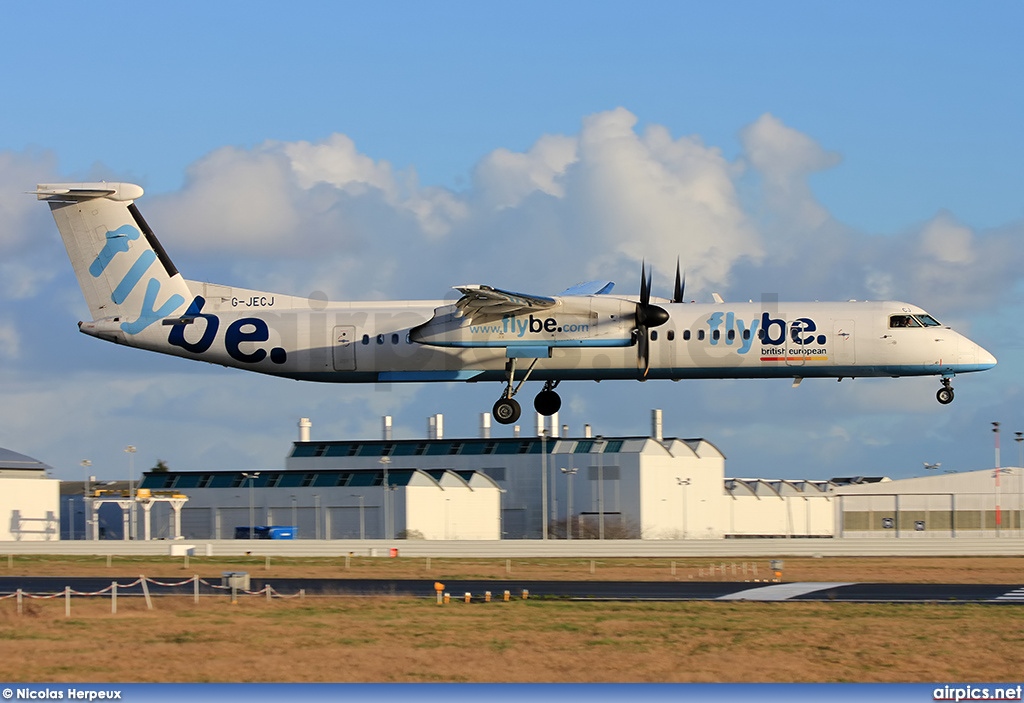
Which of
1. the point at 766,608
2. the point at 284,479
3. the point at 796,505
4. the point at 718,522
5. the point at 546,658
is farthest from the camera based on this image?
the point at 796,505

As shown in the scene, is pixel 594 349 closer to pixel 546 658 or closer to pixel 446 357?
pixel 446 357

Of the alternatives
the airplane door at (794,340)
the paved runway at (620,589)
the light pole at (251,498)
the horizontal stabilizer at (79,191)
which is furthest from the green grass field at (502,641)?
the light pole at (251,498)

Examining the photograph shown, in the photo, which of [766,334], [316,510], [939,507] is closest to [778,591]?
[766,334]

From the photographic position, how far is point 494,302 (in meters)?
35.9

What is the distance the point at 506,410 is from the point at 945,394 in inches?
515

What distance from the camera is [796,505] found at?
92312 mm

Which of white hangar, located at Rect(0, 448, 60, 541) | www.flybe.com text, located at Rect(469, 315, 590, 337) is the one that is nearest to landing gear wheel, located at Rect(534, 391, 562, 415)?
www.flybe.com text, located at Rect(469, 315, 590, 337)

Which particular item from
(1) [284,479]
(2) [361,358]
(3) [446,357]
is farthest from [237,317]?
(1) [284,479]

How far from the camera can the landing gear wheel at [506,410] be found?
123ft

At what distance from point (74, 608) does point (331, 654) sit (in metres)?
10.3

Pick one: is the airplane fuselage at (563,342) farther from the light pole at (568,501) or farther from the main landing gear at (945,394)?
the light pole at (568,501)

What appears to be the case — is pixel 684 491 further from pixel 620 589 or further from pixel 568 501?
pixel 620 589
